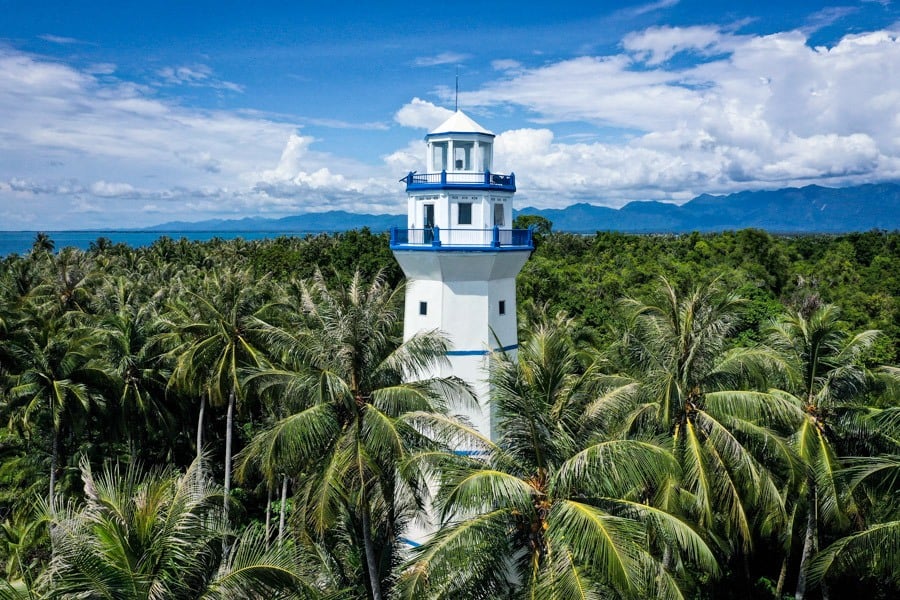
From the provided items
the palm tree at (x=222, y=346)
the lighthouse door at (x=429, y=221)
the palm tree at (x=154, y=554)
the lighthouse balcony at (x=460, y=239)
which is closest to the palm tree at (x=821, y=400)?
the lighthouse balcony at (x=460, y=239)

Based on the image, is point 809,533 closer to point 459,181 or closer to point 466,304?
point 466,304

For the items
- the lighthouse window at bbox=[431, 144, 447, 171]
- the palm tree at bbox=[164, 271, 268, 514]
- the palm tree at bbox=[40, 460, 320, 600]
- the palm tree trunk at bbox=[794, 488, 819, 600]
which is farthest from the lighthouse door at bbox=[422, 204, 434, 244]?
the palm tree trunk at bbox=[794, 488, 819, 600]

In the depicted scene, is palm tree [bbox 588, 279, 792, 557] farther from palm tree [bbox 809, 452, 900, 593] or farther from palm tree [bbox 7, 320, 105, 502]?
palm tree [bbox 7, 320, 105, 502]

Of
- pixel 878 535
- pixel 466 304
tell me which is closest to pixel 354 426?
pixel 466 304

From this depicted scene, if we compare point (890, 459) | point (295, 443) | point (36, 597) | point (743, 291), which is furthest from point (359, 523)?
point (743, 291)

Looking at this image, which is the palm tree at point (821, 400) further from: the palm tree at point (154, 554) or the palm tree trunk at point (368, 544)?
the palm tree at point (154, 554)
